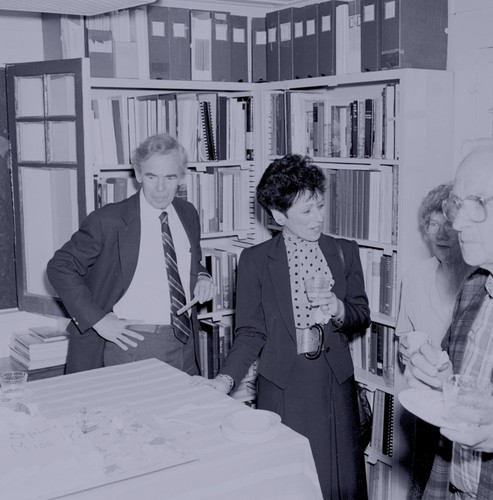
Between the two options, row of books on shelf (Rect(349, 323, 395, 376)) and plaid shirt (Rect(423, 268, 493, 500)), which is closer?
plaid shirt (Rect(423, 268, 493, 500))

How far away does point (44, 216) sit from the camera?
3.71 metres

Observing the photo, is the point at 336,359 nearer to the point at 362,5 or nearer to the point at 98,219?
the point at 98,219

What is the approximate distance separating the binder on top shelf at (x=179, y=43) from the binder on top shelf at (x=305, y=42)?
571mm

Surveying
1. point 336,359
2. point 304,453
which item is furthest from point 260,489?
point 336,359

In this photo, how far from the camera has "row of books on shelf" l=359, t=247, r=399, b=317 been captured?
342 centimetres

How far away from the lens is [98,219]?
3059 mm

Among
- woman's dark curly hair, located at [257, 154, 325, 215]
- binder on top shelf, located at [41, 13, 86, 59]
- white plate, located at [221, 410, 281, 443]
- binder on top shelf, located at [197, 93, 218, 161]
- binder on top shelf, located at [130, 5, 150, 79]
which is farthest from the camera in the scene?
binder on top shelf, located at [197, 93, 218, 161]

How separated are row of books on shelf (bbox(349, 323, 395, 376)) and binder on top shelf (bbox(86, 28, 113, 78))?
1828 mm

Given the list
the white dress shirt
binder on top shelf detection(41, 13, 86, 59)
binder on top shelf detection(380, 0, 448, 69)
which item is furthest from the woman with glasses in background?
binder on top shelf detection(41, 13, 86, 59)

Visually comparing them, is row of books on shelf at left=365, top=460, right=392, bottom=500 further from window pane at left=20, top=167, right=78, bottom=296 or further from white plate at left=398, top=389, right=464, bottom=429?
white plate at left=398, top=389, right=464, bottom=429

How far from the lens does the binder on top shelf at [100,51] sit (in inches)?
143

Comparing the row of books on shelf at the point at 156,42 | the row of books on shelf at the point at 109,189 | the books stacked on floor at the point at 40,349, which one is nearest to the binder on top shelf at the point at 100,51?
the row of books on shelf at the point at 156,42

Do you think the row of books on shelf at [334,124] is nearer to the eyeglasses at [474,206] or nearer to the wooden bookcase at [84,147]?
the wooden bookcase at [84,147]

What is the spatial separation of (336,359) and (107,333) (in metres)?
0.93
